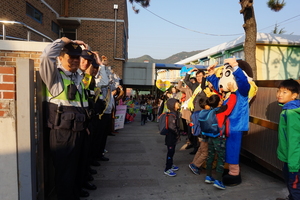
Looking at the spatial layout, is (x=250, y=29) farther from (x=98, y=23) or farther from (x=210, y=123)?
(x=98, y=23)

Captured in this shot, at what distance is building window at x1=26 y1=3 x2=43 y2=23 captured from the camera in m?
13.9

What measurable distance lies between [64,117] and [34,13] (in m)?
15.0

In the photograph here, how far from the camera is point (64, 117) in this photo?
2643mm

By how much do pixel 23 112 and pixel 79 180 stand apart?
4.41 feet

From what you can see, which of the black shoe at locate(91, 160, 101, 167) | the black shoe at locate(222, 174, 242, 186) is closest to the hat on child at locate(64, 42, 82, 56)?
the black shoe at locate(91, 160, 101, 167)

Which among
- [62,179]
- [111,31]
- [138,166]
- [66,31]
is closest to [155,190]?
[138,166]

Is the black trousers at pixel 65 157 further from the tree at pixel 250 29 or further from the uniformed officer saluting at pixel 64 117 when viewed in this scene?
the tree at pixel 250 29

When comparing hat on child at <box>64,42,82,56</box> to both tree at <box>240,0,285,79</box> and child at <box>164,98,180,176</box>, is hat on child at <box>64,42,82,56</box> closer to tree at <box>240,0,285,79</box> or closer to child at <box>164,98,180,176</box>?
child at <box>164,98,180,176</box>

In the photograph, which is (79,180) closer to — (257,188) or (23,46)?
(23,46)

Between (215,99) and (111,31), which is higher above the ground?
(111,31)

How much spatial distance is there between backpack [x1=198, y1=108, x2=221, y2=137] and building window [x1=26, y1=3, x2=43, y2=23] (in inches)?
564

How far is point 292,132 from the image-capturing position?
2857 millimetres

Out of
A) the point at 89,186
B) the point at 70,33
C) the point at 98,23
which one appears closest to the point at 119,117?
the point at 89,186

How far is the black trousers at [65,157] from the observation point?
2.68 meters
